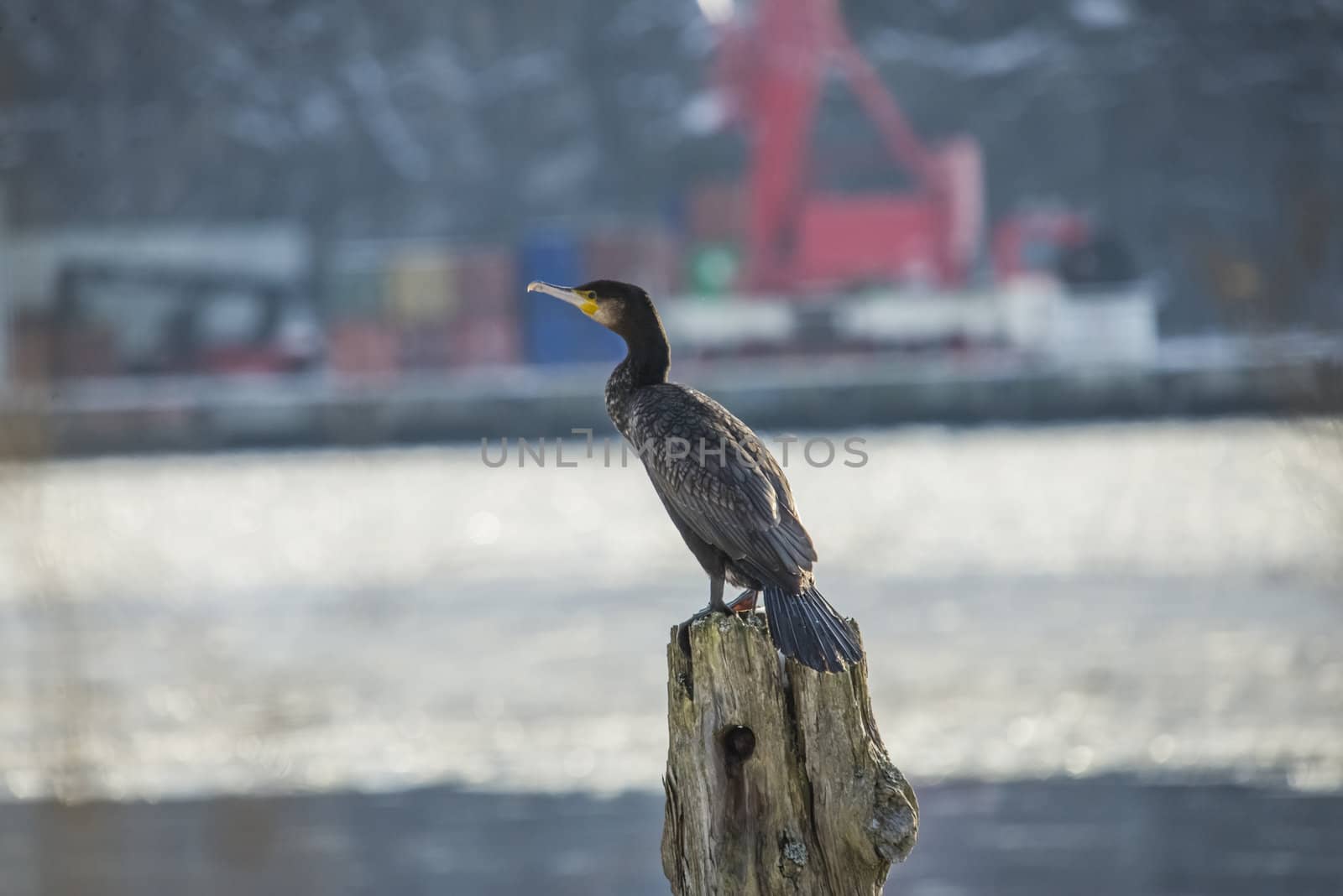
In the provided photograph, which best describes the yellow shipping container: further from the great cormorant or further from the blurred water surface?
the great cormorant

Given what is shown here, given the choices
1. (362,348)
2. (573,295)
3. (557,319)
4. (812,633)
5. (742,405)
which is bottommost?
(812,633)

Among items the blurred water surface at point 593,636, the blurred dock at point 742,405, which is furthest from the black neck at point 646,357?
the blurred dock at point 742,405

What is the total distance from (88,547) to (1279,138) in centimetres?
5099

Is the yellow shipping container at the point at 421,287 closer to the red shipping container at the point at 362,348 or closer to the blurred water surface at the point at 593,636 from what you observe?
the red shipping container at the point at 362,348

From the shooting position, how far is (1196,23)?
60.9m

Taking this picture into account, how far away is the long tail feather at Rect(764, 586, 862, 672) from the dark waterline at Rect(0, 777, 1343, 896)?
11.8ft

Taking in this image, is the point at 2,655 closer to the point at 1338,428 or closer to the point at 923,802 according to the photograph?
the point at 923,802

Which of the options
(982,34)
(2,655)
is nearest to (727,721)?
(2,655)

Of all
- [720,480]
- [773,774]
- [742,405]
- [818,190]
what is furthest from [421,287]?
[773,774]

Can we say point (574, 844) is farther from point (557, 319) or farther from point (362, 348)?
point (362, 348)

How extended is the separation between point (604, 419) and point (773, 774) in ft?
103

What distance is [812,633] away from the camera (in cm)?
335

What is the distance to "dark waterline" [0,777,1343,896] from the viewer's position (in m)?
6.93

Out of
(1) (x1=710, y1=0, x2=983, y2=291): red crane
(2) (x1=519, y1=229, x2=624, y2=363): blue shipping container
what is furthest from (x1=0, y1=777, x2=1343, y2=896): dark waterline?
(1) (x1=710, y1=0, x2=983, y2=291): red crane
